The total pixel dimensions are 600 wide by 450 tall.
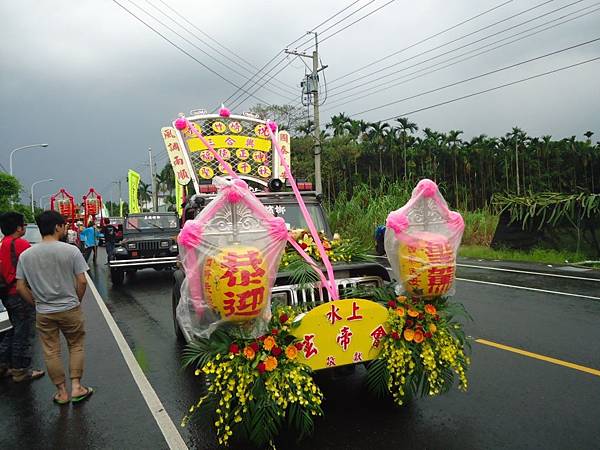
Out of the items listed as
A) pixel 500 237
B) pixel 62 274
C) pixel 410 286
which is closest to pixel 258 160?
pixel 62 274

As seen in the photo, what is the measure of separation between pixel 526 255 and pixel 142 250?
38.8 feet

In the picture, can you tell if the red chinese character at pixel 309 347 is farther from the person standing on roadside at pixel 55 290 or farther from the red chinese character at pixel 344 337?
the person standing on roadside at pixel 55 290

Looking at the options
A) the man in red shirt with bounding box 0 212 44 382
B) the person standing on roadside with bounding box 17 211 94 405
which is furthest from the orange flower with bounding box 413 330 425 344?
the man in red shirt with bounding box 0 212 44 382

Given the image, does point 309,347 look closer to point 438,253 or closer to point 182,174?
point 438,253

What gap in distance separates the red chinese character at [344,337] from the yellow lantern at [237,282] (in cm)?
72

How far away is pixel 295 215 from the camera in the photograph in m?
5.93

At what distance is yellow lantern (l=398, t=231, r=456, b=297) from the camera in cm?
346

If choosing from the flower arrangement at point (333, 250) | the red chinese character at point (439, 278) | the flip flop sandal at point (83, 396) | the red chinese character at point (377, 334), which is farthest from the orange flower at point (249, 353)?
the flip flop sandal at point (83, 396)

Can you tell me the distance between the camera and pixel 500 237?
53.3ft

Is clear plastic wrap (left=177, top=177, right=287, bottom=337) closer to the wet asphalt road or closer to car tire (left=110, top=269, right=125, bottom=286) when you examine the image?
the wet asphalt road

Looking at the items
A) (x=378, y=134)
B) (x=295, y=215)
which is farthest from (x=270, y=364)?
(x=378, y=134)

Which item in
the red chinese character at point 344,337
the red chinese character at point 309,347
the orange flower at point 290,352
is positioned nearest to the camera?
the orange flower at point 290,352

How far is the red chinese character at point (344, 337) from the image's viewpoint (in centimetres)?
343

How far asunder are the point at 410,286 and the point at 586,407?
73.5 inches
